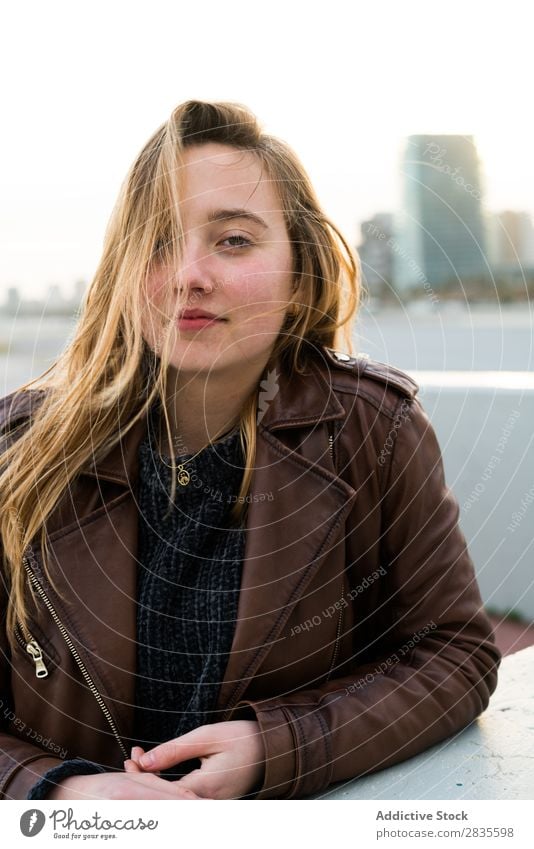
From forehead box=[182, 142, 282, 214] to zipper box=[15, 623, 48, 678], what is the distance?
17.3 inches

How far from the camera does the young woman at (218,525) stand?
0.85 meters

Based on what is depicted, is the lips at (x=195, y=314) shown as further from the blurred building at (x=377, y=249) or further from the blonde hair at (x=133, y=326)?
the blurred building at (x=377, y=249)

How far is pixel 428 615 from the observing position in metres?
0.87

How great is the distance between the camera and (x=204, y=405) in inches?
38.1

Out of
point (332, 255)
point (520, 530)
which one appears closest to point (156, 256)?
point (332, 255)

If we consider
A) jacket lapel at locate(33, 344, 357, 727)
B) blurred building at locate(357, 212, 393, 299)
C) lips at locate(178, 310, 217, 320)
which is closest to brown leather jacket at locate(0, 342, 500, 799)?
jacket lapel at locate(33, 344, 357, 727)

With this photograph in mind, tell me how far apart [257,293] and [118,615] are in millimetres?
341

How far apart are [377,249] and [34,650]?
64 centimetres

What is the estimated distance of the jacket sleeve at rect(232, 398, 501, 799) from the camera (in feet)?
2.58

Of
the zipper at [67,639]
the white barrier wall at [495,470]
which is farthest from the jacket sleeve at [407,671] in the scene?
the white barrier wall at [495,470]

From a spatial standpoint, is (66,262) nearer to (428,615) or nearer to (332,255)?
(332,255)

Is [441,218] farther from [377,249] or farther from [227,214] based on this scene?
[227,214]

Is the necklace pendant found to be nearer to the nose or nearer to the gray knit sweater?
the gray knit sweater

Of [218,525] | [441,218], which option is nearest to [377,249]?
[441,218]
